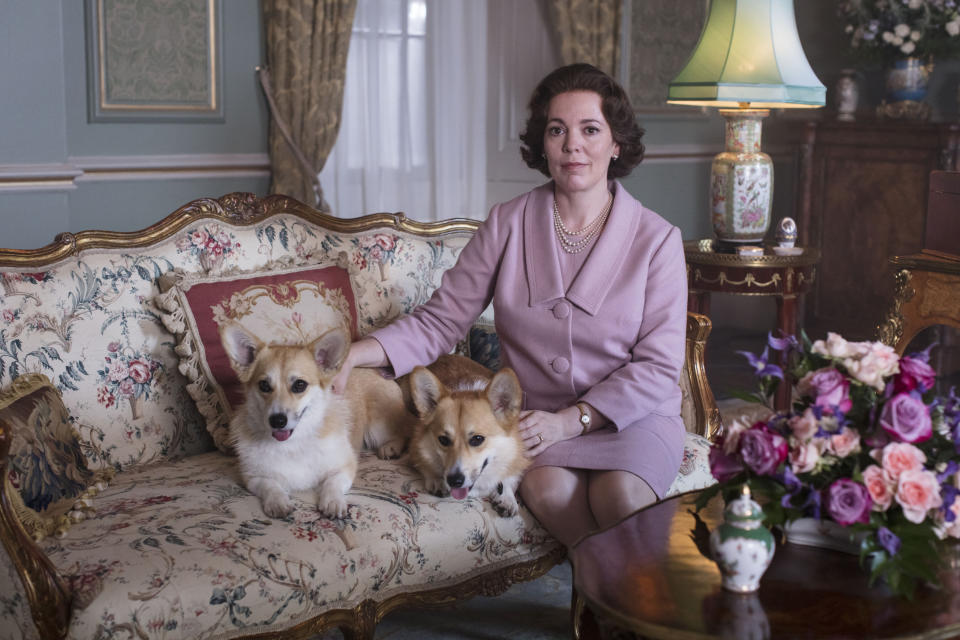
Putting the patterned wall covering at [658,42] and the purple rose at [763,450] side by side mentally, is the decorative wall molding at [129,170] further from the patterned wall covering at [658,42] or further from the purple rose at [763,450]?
the purple rose at [763,450]

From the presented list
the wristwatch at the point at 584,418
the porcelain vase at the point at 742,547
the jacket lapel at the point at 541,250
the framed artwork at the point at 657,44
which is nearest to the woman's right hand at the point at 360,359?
the jacket lapel at the point at 541,250

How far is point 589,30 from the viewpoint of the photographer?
17.9ft

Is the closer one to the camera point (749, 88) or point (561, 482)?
point (561, 482)

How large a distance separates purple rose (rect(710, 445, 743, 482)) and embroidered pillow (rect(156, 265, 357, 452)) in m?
1.28

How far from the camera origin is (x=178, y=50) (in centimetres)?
429

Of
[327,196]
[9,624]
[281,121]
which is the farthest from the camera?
[327,196]

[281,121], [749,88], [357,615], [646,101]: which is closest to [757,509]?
[357,615]

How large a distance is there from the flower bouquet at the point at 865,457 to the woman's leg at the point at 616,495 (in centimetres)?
53

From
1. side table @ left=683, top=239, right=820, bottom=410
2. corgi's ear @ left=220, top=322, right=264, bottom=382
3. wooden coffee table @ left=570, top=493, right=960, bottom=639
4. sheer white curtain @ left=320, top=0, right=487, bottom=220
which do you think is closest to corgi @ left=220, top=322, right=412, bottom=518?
corgi's ear @ left=220, top=322, right=264, bottom=382

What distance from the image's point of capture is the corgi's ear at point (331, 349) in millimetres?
2424

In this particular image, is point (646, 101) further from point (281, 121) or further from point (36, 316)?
point (36, 316)

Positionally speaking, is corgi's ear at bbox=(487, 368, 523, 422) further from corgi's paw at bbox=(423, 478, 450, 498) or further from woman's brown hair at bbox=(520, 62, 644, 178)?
woman's brown hair at bbox=(520, 62, 644, 178)

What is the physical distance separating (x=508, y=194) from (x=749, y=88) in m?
1.94

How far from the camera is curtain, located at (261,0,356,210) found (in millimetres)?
4430
